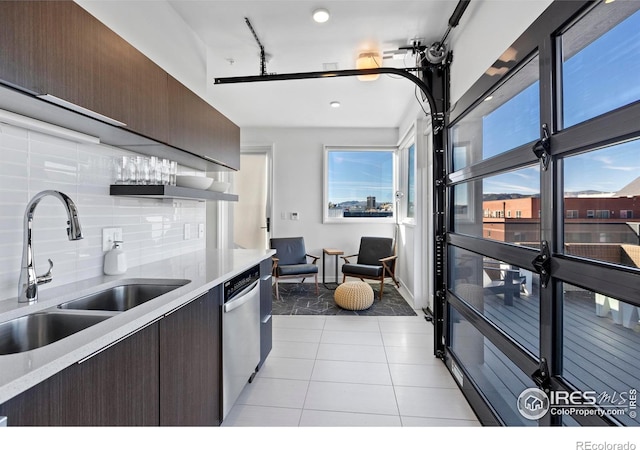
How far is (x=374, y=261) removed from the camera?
16.1 ft

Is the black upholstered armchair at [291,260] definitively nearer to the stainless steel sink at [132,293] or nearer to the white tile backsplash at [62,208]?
the white tile backsplash at [62,208]

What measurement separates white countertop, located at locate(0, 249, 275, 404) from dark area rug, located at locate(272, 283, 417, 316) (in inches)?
75.0

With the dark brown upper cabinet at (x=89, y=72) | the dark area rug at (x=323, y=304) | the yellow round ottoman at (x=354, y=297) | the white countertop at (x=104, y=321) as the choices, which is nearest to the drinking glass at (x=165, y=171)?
the dark brown upper cabinet at (x=89, y=72)

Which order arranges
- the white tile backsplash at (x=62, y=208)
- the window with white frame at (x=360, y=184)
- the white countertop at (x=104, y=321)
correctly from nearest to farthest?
the white countertop at (x=104, y=321) < the white tile backsplash at (x=62, y=208) < the window with white frame at (x=360, y=184)

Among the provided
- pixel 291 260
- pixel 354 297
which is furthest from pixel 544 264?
pixel 291 260

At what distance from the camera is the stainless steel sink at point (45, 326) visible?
3.43ft

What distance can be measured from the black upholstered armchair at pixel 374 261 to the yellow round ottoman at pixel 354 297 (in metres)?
0.49

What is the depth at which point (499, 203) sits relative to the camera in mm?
1702

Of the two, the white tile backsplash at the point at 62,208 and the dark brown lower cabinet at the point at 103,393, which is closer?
the dark brown lower cabinet at the point at 103,393

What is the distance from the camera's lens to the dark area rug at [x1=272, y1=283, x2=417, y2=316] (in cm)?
383

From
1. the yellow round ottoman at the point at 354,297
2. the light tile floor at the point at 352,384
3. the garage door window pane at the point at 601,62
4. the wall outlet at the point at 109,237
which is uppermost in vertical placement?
the garage door window pane at the point at 601,62

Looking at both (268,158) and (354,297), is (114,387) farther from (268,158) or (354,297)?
(268,158)

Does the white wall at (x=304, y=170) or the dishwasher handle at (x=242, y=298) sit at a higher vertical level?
the white wall at (x=304, y=170)
